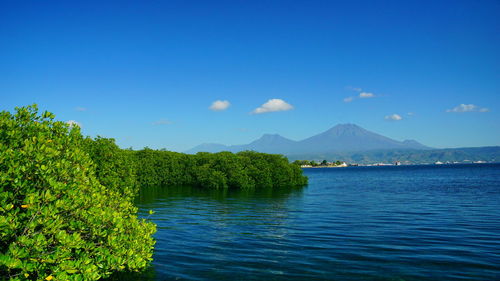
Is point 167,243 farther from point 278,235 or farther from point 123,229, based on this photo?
point 123,229

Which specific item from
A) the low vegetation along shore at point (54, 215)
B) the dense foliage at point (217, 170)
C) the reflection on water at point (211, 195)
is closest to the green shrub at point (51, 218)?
the low vegetation along shore at point (54, 215)

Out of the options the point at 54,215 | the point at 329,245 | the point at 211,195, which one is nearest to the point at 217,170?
the point at 211,195

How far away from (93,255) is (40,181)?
3.01 m

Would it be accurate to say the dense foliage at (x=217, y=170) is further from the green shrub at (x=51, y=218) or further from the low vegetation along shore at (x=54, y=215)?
the green shrub at (x=51, y=218)

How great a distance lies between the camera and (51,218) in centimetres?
951

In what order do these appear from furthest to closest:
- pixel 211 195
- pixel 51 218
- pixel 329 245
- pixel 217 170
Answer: pixel 217 170
pixel 211 195
pixel 329 245
pixel 51 218

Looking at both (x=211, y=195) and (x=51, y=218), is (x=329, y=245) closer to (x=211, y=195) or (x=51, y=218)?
(x=51, y=218)

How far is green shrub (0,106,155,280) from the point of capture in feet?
29.4

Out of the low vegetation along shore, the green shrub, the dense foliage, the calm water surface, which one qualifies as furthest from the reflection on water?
the green shrub

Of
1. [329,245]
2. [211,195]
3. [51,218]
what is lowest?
[211,195]

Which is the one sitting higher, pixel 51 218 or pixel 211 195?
pixel 51 218

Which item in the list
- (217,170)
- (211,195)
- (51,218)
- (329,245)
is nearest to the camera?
(51,218)

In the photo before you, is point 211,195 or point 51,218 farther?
point 211,195

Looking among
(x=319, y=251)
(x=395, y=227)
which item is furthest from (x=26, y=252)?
(x=395, y=227)
